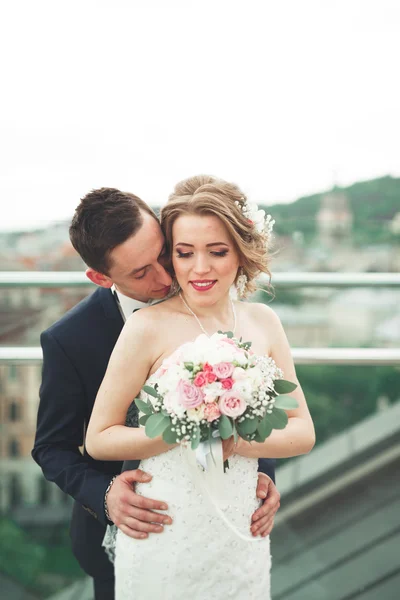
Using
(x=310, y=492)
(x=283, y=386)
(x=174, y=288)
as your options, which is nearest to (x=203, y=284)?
(x=174, y=288)

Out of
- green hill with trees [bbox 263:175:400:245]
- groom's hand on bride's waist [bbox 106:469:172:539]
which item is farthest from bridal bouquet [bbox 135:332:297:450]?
green hill with trees [bbox 263:175:400:245]

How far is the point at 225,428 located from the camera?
1190 millimetres

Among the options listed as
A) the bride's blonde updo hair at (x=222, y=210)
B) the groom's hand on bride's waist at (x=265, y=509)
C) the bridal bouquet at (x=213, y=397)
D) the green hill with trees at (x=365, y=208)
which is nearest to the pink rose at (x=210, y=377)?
the bridal bouquet at (x=213, y=397)

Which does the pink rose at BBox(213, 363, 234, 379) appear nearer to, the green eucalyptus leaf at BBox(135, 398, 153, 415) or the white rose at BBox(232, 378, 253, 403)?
the white rose at BBox(232, 378, 253, 403)

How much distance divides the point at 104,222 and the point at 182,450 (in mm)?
613

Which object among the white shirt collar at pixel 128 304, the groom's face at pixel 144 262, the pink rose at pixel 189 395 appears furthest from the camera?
the white shirt collar at pixel 128 304

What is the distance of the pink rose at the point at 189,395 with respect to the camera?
1.17 m

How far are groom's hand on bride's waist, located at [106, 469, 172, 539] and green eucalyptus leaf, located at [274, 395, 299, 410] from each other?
40 centimetres

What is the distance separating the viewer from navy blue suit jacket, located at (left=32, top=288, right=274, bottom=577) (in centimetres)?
164

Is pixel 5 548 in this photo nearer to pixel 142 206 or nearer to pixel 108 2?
pixel 142 206

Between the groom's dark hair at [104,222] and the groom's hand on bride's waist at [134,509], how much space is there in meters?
0.55

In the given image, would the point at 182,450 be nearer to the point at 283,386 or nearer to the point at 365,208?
the point at 283,386

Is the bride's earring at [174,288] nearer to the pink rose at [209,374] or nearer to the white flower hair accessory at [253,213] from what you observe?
the white flower hair accessory at [253,213]

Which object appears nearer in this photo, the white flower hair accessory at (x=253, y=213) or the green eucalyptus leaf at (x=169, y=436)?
the green eucalyptus leaf at (x=169, y=436)
